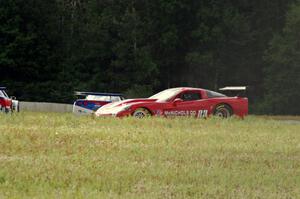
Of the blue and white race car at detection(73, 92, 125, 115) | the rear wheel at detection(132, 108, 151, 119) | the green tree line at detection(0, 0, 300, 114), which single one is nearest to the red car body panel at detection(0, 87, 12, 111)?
the blue and white race car at detection(73, 92, 125, 115)

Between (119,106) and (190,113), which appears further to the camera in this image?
(190,113)

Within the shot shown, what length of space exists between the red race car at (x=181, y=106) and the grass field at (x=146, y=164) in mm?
5417

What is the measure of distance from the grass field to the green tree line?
3648 centimetres

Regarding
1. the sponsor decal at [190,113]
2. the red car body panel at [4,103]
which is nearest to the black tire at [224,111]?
the sponsor decal at [190,113]

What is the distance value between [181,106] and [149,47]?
36.6m

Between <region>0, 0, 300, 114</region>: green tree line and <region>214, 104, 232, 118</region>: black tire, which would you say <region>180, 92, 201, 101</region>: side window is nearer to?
<region>214, 104, 232, 118</region>: black tire

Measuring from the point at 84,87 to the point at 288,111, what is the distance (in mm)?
17883

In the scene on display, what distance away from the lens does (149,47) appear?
188 ft

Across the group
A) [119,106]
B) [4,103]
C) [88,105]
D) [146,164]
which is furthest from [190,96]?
[146,164]

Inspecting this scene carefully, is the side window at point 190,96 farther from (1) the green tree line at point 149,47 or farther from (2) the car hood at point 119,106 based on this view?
(1) the green tree line at point 149,47

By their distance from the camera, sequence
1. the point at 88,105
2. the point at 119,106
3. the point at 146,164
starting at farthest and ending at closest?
the point at 88,105, the point at 119,106, the point at 146,164

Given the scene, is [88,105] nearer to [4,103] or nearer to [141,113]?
[4,103]

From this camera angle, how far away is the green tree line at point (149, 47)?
5066 cm

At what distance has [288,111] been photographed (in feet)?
182
